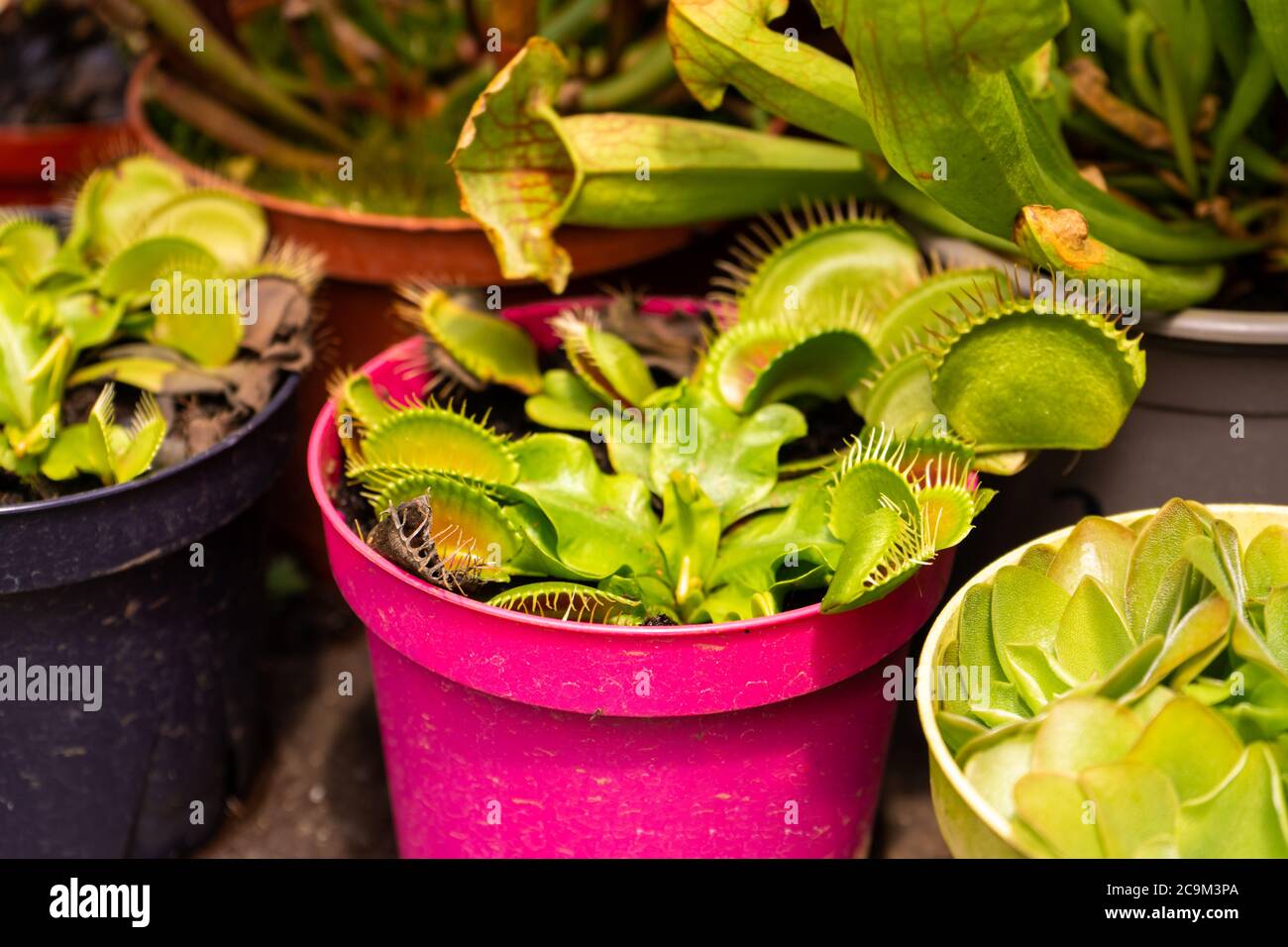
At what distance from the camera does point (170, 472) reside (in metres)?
0.91

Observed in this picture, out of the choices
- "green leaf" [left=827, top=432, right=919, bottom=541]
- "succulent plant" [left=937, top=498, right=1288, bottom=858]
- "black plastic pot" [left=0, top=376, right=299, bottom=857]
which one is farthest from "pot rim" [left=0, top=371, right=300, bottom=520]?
"succulent plant" [left=937, top=498, right=1288, bottom=858]

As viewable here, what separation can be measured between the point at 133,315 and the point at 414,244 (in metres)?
0.25


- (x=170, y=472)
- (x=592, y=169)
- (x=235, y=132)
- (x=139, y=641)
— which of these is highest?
(x=592, y=169)

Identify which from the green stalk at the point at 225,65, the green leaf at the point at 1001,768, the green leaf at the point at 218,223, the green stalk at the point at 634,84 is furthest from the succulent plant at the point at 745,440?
the green stalk at the point at 225,65

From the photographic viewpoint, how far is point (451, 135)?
1.36m

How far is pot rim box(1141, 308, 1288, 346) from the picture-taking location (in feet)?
2.81

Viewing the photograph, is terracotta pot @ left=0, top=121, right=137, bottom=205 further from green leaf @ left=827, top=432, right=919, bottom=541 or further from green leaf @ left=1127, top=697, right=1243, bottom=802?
green leaf @ left=1127, top=697, right=1243, bottom=802

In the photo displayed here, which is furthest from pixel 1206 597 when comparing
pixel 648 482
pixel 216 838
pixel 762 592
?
pixel 216 838

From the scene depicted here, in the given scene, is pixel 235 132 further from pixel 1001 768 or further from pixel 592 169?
pixel 1001 768

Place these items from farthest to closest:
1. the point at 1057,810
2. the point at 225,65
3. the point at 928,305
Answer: the point at 225,65 → the point at 928,305 → the point at 1057,810

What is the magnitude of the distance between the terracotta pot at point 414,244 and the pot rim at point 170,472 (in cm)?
18

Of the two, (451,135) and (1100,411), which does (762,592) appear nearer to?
(1100,411)

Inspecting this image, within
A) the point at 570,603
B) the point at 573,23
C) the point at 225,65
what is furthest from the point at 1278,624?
the point at 225,65

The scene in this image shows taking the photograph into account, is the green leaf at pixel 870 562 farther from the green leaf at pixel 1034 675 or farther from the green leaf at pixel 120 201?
the green leaf at pixel 120 201
